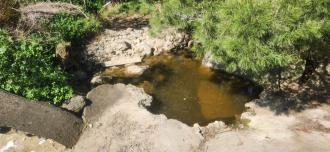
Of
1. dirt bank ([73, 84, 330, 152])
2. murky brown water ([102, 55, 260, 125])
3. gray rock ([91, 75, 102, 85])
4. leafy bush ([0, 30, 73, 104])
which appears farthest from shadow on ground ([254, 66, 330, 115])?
leafy bush ([0, 30, 73, 104])

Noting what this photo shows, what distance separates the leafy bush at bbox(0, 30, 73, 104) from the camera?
1102 centimetres

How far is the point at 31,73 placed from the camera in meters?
11.5

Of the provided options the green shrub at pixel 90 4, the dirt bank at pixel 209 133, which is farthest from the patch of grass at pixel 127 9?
the dirt bank at pixel 209 133

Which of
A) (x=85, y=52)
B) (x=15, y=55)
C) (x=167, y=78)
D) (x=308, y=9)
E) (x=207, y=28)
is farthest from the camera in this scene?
(x=85, y=52)

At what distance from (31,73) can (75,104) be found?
173 centimetres

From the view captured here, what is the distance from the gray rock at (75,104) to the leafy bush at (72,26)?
311 centimetres

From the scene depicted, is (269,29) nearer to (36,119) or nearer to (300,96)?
(300,96)

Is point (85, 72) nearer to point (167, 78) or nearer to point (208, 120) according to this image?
point (167, 78)

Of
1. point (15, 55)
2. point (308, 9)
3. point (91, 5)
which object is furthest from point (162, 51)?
point (308, 9)

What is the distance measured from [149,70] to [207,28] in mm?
3998

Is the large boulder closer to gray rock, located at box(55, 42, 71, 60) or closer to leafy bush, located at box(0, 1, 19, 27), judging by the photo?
gray rock, located at box(55, 42, 71, 60)

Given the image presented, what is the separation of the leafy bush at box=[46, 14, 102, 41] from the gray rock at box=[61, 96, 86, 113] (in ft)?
10.2

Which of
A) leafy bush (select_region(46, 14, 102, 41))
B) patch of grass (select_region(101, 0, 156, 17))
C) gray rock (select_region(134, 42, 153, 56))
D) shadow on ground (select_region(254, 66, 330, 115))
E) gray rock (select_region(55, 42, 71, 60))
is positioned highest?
patch of grass (select_region(101, 0, 156, 17))

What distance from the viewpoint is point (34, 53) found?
38.9 ft
